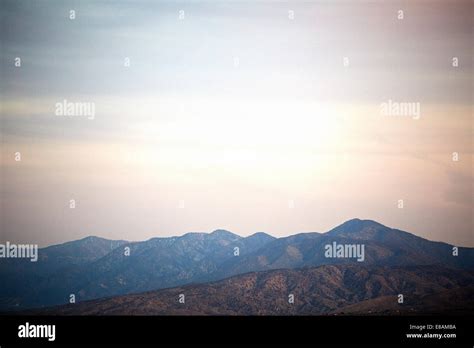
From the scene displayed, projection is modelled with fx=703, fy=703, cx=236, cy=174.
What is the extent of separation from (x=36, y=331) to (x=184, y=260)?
69775mm

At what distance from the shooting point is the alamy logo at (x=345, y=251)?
91125 mm

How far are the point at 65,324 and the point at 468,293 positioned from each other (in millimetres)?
48356

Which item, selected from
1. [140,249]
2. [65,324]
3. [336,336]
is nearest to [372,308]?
[336,336]

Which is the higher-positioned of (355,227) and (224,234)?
(355,227)

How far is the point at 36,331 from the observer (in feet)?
98.3

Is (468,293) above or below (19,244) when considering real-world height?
below

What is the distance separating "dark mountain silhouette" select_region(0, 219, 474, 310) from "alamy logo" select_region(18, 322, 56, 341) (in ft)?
190

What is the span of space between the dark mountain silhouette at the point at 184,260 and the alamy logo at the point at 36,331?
58054 millimetres

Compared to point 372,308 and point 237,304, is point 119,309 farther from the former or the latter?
point 372,308

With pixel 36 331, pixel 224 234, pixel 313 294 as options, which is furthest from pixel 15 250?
pixel 36 331

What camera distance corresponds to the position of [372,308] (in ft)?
202

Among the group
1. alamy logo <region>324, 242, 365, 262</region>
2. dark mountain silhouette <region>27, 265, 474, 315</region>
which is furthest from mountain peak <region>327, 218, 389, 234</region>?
dark mountain silhouette <region>27, 265, 474, 315</region>

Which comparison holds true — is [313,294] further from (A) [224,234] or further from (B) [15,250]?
(B) [15,250]

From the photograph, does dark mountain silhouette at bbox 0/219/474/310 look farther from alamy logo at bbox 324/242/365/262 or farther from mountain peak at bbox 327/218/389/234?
alamy logo at bbox 324/242/365/262
